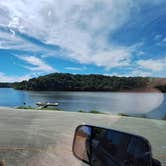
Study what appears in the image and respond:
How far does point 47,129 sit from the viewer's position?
5738 mm

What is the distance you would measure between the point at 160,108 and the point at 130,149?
7.37 metres

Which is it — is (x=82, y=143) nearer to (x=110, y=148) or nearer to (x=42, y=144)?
(x=110, y=148)

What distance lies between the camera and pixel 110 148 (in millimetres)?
1244

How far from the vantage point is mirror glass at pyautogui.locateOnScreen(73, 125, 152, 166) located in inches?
41.2

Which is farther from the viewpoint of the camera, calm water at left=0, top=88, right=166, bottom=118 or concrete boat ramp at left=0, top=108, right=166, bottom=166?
calm water at left=0, top=88, right=166, bottom=118

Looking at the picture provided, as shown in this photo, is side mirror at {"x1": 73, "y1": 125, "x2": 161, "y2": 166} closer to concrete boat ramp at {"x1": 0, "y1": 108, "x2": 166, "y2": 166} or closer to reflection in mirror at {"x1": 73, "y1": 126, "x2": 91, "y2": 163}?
reflection in mirror at {"x1": 73, "y1": 126, "x2": 91, "y2": 163}

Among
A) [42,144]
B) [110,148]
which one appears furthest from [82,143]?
[42,144]

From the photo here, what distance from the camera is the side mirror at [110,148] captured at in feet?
3.43

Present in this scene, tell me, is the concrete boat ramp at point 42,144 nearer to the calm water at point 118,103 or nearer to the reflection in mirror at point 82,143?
the reflection in mirror at point 82,143

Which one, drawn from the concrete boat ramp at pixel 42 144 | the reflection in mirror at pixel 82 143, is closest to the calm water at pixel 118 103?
the concrete boat ramp at pixel 42 144

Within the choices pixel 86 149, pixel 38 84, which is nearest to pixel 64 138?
pixel 86 149

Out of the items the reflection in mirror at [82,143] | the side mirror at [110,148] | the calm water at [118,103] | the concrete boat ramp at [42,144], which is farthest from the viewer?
the calm water at [118,103]

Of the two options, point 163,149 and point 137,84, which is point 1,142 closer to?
point 163,149

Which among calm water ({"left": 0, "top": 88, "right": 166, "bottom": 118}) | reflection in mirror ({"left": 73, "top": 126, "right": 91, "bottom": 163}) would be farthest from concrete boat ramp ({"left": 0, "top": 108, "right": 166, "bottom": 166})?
calm water ({"left": 0, "top": 88, "right": 166, "bottom": 118})
